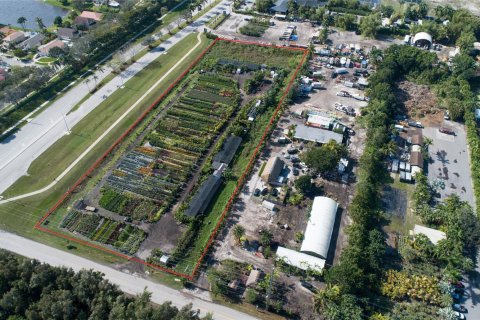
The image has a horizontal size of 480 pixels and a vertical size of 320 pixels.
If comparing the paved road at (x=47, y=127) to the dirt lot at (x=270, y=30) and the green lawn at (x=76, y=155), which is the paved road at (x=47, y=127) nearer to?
the green lawn at (x=76, y=155)

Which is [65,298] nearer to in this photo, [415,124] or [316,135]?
[316,135]

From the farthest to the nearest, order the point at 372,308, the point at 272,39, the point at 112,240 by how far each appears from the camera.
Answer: the point at 272,39, the point at 112,240, the point at 372,308

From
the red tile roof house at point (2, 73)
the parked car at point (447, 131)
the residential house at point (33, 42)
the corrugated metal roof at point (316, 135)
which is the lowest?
the corrugated metal roof at point (316, 135)

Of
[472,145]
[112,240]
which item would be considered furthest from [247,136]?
[472,145]

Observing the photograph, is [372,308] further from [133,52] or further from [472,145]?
[133,52]

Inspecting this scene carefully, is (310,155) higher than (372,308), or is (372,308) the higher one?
(310,155)

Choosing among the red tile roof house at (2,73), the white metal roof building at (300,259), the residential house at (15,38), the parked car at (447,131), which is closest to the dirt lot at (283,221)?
the white metal roof building at (300,259)
